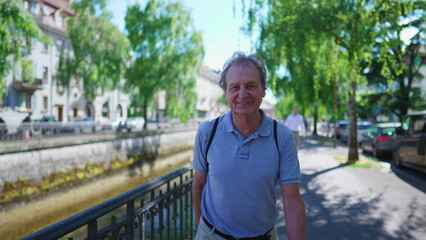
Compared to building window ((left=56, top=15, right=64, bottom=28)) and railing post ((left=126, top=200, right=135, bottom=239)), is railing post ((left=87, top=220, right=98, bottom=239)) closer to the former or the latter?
railing post ((left=126, top=200, right=135, bottom=239))

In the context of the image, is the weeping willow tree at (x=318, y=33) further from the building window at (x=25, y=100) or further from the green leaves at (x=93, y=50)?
the building window at (x=25, y=100)

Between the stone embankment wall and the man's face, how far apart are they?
13566 millimetres

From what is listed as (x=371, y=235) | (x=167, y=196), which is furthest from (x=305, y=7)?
(x=167, y=196)

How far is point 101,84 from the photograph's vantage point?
23984 mm

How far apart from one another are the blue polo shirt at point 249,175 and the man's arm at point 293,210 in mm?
55

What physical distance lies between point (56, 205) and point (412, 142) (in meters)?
13.5

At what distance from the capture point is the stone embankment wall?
45.0 feet

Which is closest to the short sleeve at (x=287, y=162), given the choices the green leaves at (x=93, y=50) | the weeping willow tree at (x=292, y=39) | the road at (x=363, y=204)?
the road at (x=363, y=204)

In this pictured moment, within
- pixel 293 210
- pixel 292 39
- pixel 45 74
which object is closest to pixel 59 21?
pixel 45 74

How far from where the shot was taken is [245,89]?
2080mm

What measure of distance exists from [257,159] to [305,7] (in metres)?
9.12

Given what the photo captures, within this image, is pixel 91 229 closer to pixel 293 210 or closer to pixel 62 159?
pixel 293 210

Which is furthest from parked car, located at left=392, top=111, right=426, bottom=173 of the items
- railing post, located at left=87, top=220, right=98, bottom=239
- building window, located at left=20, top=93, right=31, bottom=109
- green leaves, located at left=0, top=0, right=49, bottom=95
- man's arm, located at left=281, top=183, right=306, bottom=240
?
building window, located at left=20, top=93, right=31, bottom=109

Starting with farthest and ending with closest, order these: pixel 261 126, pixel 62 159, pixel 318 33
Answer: pixel 62 159
pixel 318 33
pixel 261 126
